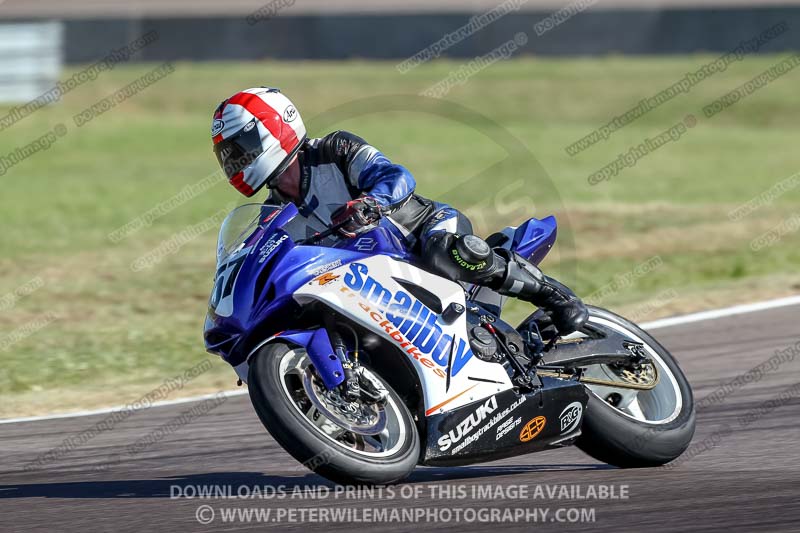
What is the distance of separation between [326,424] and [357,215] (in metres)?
0.94

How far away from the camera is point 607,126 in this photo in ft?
91.0

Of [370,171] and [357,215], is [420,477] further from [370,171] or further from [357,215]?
[370,171]

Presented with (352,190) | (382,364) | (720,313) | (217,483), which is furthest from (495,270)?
(720,313)

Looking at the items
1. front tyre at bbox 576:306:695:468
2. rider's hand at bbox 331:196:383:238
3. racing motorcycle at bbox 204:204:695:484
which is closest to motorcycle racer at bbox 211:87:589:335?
rider's hand at bbox 331:196:383:238

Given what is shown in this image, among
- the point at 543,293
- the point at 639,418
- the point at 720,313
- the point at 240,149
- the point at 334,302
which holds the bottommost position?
the point at 720,313

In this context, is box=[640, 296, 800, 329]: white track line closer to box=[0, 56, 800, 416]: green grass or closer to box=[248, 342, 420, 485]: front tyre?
box=[0, 56, 800, 416]: green grass

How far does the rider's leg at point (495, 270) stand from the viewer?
19.0 ft

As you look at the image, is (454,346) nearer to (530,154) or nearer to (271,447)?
(271,447)

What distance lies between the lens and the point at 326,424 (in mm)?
5281

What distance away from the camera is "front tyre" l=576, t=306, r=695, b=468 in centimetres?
604

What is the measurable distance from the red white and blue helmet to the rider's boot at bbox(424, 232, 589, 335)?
2.74 ft

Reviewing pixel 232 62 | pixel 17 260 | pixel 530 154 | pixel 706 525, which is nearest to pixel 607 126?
pixel 530 154

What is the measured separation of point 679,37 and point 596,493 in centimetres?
2708

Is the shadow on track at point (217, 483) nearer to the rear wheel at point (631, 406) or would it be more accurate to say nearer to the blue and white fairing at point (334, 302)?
the rear wheel at point (631, 406)
